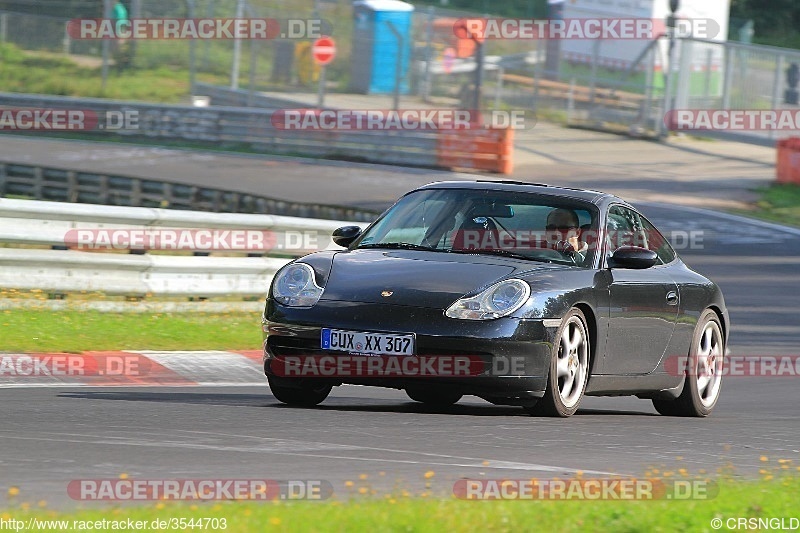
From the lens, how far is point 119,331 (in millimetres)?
11484

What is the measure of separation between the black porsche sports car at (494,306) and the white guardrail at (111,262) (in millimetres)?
3889

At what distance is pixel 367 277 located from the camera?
8.06 meters

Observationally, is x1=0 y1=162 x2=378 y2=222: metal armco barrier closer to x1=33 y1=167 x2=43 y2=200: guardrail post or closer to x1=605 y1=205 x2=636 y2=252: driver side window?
x1=33 y1=167 x2=43 y2=200: guardrail post

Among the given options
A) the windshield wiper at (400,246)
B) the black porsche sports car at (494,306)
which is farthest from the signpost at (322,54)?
the windshield wiper at (400,246)

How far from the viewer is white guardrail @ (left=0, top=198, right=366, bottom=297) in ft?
39.5

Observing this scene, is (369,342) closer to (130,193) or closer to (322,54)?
(130,193)

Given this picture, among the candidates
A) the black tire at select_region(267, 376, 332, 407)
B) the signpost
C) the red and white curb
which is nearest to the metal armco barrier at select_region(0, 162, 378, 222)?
the signpost

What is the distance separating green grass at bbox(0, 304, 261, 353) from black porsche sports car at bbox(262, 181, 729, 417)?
8.89 feet

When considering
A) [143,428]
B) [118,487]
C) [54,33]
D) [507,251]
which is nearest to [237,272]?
[507,251]

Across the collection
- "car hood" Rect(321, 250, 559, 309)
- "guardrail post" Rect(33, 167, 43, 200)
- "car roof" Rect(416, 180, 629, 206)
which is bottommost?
"guardrail post" Rect(33, 167, 43, 200)

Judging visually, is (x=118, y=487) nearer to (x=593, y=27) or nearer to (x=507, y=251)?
(x=507, y=251)

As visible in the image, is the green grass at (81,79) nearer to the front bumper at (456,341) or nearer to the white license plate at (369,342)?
the front bumper at (456,341)

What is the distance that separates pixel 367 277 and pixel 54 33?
3210cm

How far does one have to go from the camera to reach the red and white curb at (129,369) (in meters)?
9.47
